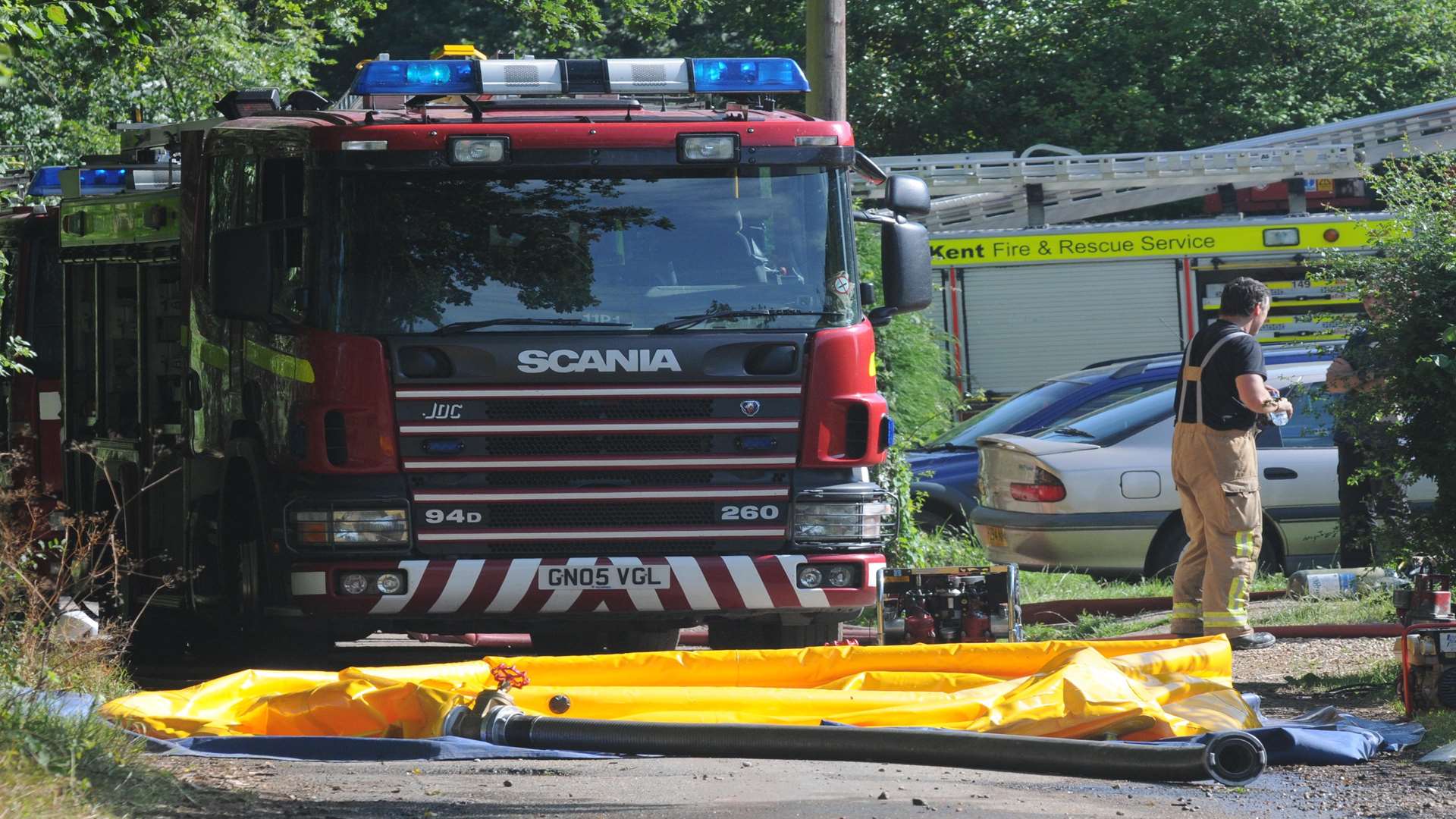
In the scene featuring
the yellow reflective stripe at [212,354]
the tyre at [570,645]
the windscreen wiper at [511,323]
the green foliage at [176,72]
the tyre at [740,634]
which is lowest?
the tyre at [570,645]

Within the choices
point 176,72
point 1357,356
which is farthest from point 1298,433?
point 176,72

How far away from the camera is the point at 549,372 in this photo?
7.53m

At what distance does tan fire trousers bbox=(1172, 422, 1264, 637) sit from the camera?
8.45 m

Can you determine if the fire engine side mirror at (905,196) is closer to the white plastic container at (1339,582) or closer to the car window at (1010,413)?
the white plastic container at (1339,582)

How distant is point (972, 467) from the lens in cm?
1336

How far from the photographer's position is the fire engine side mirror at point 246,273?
7648mm

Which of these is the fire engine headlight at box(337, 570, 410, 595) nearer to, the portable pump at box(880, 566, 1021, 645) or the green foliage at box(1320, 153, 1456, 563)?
the portable pump at box(880, 566, 1021, 645)

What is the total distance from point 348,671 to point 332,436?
1.15 m

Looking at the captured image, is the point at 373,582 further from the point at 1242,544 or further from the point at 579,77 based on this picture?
the point at 1242,544

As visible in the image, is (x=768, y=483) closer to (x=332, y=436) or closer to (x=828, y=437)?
(x=828, y=437)

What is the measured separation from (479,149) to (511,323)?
2.35ft

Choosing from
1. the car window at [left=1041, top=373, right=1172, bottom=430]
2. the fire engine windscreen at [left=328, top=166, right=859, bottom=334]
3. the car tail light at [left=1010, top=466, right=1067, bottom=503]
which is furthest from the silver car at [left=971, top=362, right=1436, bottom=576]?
the fire engine windscreen at [left=328, top=166, right=859, bottom=334]

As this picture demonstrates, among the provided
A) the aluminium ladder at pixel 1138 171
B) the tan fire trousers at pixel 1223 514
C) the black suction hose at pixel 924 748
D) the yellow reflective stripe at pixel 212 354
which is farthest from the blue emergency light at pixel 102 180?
the aluminium ladder at pixel 1138 171

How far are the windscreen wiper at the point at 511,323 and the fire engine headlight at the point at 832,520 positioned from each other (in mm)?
1073
